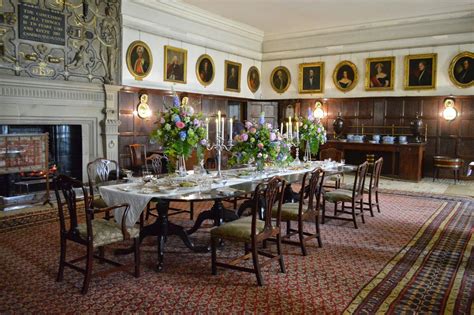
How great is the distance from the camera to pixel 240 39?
1368cm

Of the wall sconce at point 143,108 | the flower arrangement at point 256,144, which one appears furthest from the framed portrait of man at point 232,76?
the flower arrangement at point 256,144

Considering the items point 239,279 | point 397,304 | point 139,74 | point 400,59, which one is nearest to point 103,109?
point 139,74

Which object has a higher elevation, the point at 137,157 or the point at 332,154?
the point at 332,154

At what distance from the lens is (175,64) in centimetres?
1141

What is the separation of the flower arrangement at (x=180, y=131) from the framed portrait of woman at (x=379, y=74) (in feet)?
30.1

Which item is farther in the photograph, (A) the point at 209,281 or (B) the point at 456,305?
(A) the point at 209,281

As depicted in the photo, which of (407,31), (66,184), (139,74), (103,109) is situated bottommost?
(66,184)

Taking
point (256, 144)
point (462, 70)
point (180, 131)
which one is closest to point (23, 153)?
point (180, 131)

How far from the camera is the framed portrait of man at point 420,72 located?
38.6 ft

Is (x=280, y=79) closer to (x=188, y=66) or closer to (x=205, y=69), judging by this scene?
(x=205, y=69)

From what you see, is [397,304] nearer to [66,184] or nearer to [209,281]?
[209,281]

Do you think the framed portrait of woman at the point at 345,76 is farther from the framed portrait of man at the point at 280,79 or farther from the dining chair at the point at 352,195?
the dining chair at the point at 352,195

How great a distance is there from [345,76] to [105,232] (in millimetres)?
10863

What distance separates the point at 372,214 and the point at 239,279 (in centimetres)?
363
